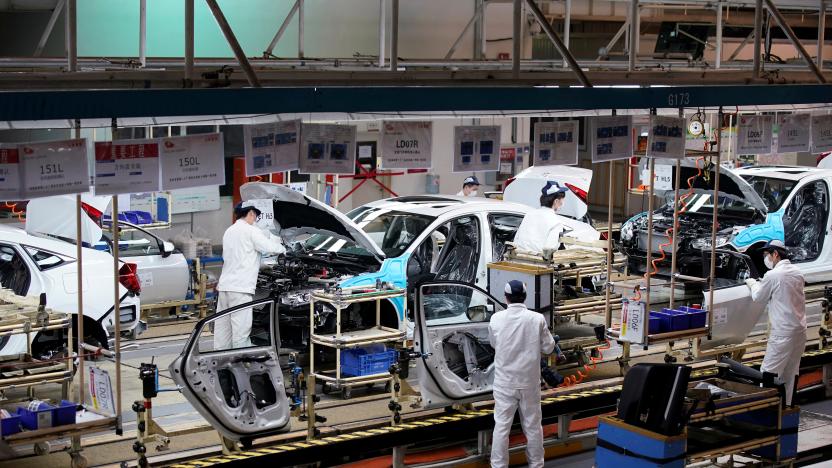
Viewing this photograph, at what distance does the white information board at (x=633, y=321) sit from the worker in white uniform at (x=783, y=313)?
132 centimetres

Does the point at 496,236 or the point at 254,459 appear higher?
the point at 496,236

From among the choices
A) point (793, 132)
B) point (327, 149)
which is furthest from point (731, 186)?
point (327, 149)

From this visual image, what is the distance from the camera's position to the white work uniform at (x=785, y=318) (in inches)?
422

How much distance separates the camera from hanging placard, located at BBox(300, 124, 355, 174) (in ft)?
28.5

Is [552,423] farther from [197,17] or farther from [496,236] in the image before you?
[197,17]

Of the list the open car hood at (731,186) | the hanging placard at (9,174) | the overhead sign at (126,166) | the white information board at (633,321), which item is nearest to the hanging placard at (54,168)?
the hanging placard at (9,174)

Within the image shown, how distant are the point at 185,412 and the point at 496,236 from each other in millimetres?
4267

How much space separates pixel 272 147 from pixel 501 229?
4.87 meters

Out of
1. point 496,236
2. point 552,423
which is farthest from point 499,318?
point 496,236

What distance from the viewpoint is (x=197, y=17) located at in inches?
687

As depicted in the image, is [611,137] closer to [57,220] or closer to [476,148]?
[476,148]

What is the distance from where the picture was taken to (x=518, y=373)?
8.85 metres

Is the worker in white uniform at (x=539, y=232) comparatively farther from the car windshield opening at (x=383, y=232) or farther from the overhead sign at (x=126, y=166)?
the overhead sign at (x=126, y=166)

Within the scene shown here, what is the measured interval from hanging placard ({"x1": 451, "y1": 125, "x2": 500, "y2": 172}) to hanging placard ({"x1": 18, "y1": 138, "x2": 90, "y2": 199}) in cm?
333
